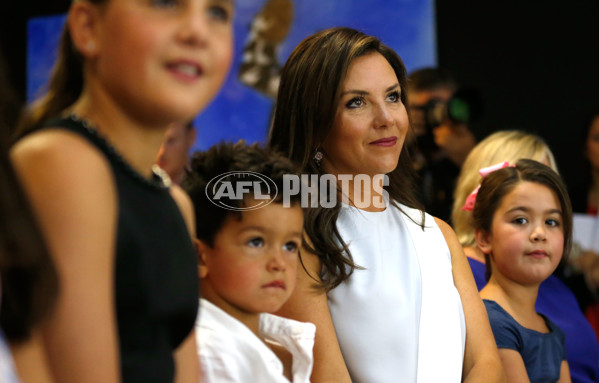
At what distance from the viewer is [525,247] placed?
7.24ft

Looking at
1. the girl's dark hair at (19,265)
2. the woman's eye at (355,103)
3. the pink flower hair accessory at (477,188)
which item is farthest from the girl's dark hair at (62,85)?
the pink flower hair accessory at (477,188)

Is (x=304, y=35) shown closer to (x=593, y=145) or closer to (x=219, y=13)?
(x=593, y=145)

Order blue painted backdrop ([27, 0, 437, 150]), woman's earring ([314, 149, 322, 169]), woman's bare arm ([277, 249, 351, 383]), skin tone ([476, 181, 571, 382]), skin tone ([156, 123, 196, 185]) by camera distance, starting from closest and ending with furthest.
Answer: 1. woman's bare arm ([277, 249, 351, 383])
2. woman's earring ([314, 149, 322, 169])
3. skin tone ([476, 181, 571, 382])
4. skin tone ([156, 123, 196, 185])
5. blue painted backdrop ([27, 0, 437, 150])

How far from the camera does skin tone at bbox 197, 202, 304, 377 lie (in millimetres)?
1398

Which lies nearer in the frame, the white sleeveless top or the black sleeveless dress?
the black sleeveless dress

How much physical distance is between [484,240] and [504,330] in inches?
12.6

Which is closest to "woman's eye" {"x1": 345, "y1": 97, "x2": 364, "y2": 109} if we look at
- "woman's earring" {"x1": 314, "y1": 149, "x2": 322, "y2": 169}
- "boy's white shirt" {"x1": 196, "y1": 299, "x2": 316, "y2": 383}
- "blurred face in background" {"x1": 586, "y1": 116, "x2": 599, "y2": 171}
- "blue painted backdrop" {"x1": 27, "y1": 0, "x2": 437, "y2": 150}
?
"woman's earring" {"x1": 314, "y1": 149, "x2": 322, "y2": 169}

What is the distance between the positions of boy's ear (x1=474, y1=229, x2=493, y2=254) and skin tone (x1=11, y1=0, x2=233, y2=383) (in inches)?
59.2

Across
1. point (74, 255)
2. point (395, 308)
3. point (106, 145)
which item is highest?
point (106, 145)

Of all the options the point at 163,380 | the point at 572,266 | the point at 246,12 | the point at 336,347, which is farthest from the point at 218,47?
the point at 246,12

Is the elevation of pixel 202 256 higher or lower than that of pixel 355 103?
lower

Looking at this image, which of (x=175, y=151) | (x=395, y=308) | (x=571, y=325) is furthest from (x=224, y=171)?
(x=175, y=151)

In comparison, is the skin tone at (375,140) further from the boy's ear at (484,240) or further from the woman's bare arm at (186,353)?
the woman's bare arm at (186,353)

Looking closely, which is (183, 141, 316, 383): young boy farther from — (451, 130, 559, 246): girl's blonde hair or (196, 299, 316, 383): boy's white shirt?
(451, 130, 559, 246): girl's blonde hair
